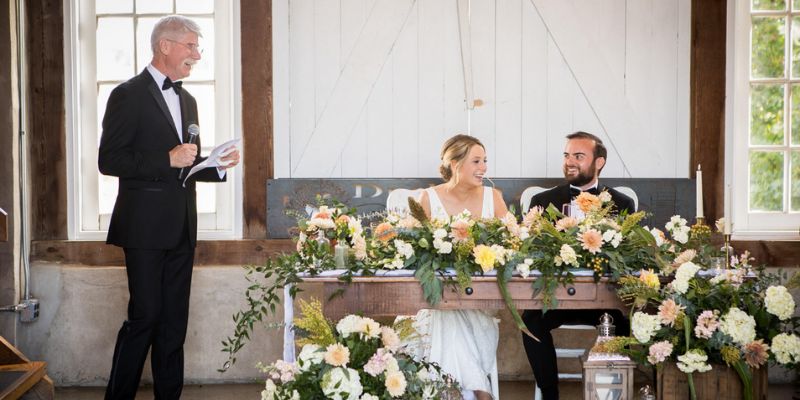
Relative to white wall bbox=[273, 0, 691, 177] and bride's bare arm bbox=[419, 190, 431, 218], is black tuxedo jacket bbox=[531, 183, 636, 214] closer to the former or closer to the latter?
white wall bbox=[273, 0, 691, 177]

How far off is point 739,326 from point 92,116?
3.89 meters

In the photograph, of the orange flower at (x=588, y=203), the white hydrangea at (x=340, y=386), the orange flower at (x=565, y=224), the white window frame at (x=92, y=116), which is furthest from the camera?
the white window frame at (x=92, y=116)

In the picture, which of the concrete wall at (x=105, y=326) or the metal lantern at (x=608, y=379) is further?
the concrete wall at (x=105, y=326)

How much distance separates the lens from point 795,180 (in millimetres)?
5098

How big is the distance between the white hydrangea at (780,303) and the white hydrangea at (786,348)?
85 mm

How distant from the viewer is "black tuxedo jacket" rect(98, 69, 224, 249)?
150 inches

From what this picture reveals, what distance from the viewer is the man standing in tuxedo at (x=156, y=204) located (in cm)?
379

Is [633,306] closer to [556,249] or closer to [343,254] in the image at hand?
[556,249]

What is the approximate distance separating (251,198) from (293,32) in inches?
41.9

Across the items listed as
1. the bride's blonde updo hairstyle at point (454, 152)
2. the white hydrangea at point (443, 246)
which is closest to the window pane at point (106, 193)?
the bride's blonde updo hairstyle at point (454, 152)

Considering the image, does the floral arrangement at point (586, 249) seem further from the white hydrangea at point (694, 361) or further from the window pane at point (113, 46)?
the window pane at point (113, 46)

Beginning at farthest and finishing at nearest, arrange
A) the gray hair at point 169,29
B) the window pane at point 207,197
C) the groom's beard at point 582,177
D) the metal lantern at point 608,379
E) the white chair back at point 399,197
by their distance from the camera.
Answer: the window pane at point 207,197 < the white chair back at point 399,197 < the groom's beard at point 582,177 < the gray hair at point 169,29 < the metal lantern at point 608,379

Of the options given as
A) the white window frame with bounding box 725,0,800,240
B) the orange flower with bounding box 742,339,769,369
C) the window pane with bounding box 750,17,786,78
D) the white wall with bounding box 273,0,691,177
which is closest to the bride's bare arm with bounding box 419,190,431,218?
the white wall with bounding box 273,0,691,177

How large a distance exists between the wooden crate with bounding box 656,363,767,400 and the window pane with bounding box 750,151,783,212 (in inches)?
87.7
